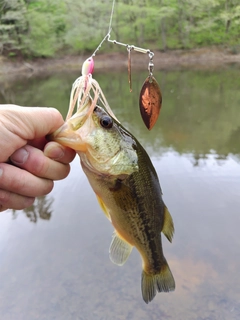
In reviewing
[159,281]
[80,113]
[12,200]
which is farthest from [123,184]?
[159,281]

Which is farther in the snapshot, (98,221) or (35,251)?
(98,221)

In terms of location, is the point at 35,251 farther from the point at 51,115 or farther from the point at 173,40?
the point at 173,40

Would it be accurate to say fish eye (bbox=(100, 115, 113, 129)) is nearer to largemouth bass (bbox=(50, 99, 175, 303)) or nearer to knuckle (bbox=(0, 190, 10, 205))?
largemouth bass (bbox=(50, 99, 175, 303))

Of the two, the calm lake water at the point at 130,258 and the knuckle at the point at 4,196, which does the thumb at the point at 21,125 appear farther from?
the calm lake water at the point at 130,258

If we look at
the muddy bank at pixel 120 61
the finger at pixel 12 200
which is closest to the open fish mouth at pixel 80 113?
the finger at pixel 12 200

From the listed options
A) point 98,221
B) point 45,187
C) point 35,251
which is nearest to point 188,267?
point 98,221

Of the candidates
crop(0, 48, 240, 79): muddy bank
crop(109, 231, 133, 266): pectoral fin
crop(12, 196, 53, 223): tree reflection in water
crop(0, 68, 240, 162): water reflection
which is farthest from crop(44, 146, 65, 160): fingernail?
crop(0, 48, 240, 79): muddy bank
